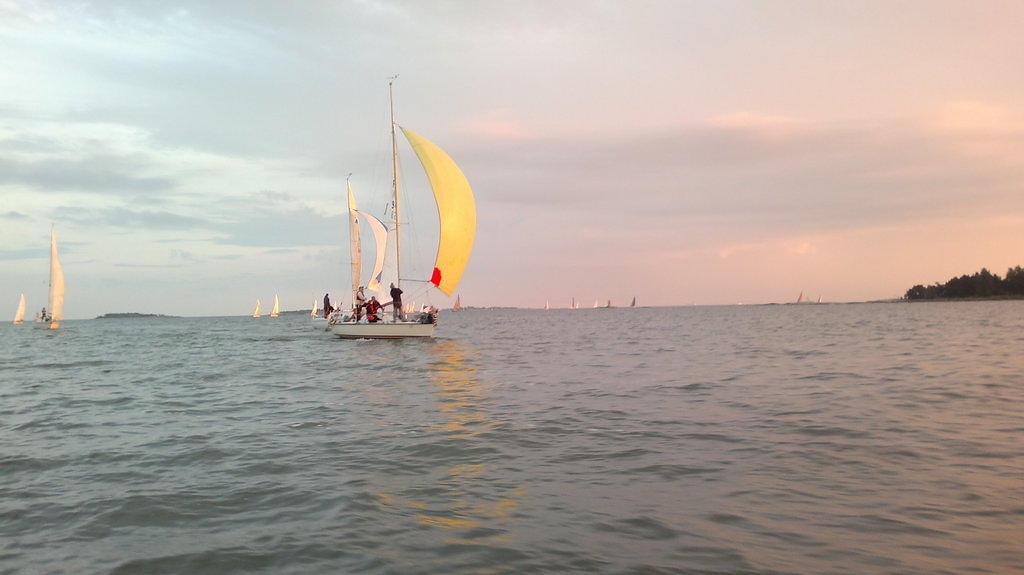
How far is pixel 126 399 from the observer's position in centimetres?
1358

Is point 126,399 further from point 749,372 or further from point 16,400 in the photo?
point 749,372

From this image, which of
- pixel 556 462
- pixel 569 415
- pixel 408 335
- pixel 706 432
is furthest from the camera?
pixel 408 335

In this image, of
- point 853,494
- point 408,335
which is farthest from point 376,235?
point 853,494

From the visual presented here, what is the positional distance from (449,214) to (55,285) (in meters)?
48.9

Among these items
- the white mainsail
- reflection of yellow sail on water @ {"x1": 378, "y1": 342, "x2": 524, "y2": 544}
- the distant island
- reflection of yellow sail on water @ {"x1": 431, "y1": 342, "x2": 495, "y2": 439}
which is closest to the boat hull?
reflection of yellow sail on water @ {"x1": 431, "y1": 342, "x2": 495, "y2": 439}

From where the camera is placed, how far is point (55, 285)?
6109cm

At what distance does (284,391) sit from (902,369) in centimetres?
1546

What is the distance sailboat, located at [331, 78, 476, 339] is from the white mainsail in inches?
1611

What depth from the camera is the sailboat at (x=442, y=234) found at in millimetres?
32750

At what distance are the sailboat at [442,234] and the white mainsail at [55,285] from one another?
40925mm

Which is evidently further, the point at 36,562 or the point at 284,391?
the point at 284,391

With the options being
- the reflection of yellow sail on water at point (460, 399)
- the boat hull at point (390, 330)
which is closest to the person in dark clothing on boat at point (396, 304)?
the boat hull at point (390, 330)

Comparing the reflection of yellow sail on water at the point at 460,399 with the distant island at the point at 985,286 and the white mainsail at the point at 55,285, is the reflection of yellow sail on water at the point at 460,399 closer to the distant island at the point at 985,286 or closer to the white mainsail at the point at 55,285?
the white mainsail at the point at 55,285

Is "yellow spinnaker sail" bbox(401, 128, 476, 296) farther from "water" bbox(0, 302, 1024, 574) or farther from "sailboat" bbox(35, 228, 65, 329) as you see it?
"sailboat" bbox(35, 228, 65, 329)
